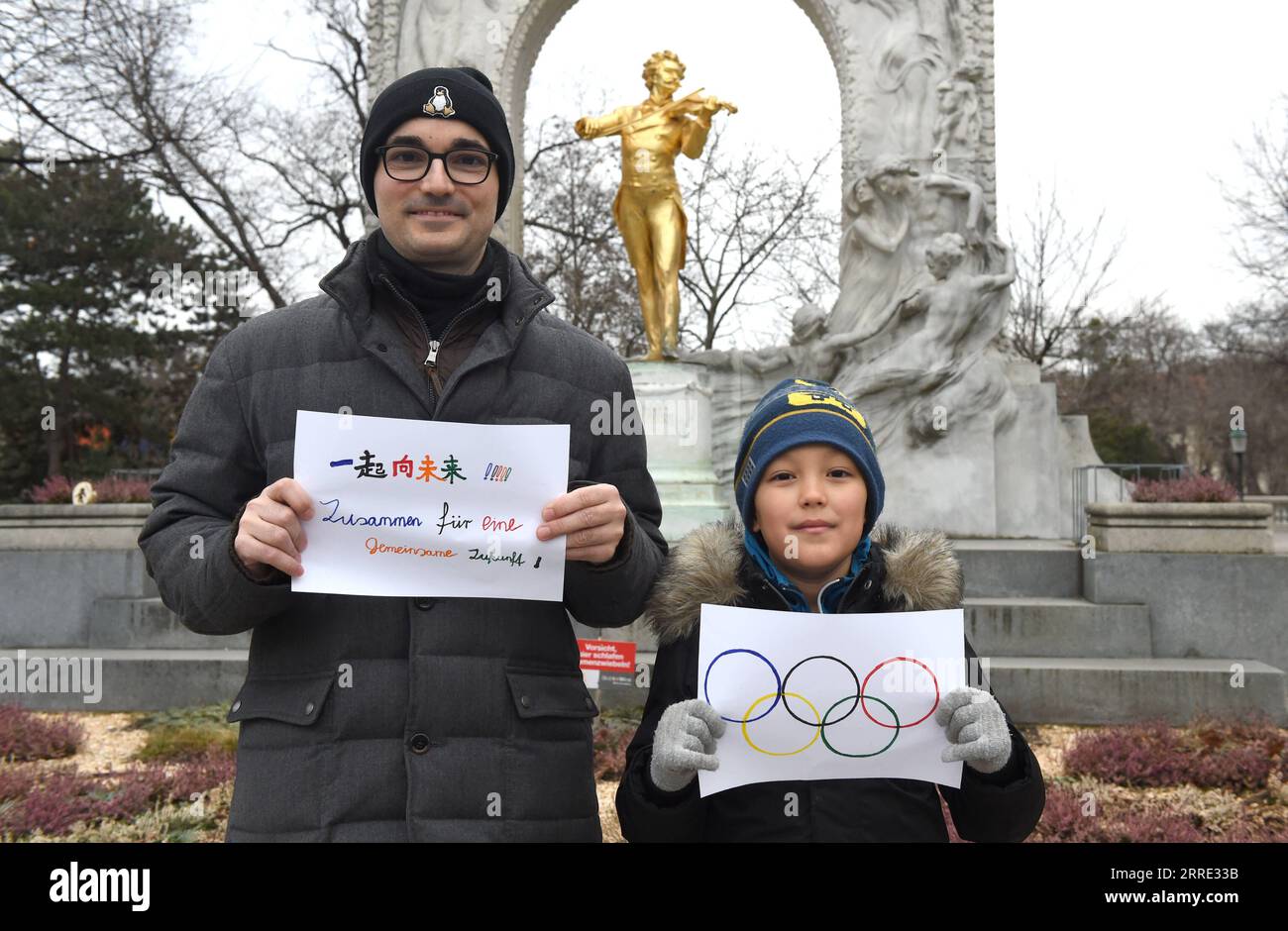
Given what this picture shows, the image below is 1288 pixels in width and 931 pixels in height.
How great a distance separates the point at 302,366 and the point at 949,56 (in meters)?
11.6

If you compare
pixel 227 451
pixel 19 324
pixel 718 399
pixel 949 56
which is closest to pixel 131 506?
pixel 718 399

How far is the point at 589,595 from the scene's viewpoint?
221 centimetres

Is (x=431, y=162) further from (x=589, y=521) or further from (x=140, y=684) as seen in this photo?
(x=140, y=684)

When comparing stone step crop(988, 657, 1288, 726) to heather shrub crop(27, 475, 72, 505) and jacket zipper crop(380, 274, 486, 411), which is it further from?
heather shrub crop(27, 475, 72, 505)

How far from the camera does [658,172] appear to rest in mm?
11500

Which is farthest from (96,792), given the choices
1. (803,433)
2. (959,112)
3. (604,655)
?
Result: (959,112)

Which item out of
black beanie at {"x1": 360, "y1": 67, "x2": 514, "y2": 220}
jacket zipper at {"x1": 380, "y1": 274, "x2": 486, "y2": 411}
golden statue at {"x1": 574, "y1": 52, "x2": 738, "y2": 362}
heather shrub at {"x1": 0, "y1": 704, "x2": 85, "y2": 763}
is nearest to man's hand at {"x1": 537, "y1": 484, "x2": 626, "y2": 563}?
jacket zipper at {"x1": 380, "y1": 274, "x2": 486, "y2": 411}

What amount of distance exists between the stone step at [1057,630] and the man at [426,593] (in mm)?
6341

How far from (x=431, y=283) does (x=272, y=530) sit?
62 centimetres

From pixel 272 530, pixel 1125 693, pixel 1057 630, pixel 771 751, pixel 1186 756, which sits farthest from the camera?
pixel 1057 630

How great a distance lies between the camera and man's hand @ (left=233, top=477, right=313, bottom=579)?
1.96 meters

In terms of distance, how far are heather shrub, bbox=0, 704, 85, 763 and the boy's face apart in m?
6.14
